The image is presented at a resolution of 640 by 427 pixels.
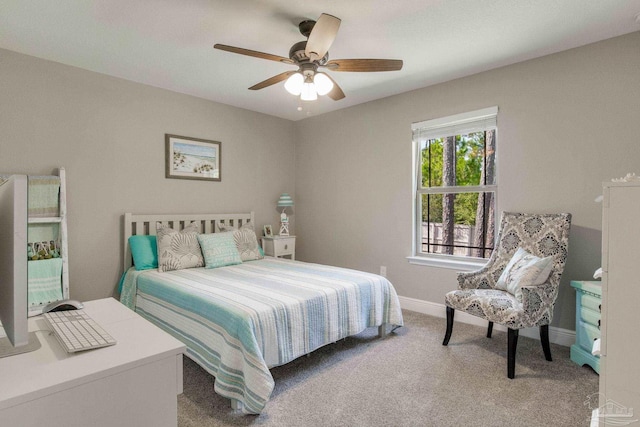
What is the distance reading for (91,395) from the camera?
887mm

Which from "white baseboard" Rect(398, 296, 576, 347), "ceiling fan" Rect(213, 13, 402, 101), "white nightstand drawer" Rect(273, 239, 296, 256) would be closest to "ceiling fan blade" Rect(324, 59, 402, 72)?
"ceiling fan" Rect(213, 13, 402, 101)

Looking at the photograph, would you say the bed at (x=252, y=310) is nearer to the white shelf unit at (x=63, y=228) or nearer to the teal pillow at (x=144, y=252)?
the teal pillow at (x=144, y=252)

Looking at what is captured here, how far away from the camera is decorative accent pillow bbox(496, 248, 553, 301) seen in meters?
2.49

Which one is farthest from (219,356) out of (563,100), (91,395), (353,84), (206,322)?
(563,100)

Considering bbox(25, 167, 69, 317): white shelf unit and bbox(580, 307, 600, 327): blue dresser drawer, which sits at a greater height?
bbox(25, 167, 69, 317): white shelf unit

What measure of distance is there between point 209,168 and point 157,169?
0.60 meters

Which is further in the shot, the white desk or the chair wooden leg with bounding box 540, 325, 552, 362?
the chair wooden leg with bounding box 540, 325, 552, 362

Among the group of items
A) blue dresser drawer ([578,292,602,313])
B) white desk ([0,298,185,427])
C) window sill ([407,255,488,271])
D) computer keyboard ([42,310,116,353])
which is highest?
computer keyboard ([42,310,116,353])


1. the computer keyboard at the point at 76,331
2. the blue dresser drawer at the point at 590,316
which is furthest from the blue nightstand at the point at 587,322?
the computer keyboard at the point at 76,331

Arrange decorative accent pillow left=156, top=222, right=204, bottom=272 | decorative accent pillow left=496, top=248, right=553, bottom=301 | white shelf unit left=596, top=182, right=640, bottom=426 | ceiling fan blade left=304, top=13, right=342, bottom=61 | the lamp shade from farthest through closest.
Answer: the lamp shade
decorative accent pillow left=156, top=222, right=204, bottom=272
decorative accent pillow left=496, top=248, right=553, bottom=301
ceiling fan blade left=304, top=13, right=342, bottom=61
white shelf unit left=596, top=182, right=640, bottom=426

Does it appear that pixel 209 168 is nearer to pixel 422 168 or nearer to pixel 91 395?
pixel 422 168

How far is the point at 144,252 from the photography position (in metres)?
3.27

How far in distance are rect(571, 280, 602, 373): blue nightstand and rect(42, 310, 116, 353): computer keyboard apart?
2.84 m

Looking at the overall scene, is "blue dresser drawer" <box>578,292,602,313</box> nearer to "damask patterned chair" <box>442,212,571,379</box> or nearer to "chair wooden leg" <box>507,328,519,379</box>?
"damask patterned chair" <box>442,212,571,379</box>
